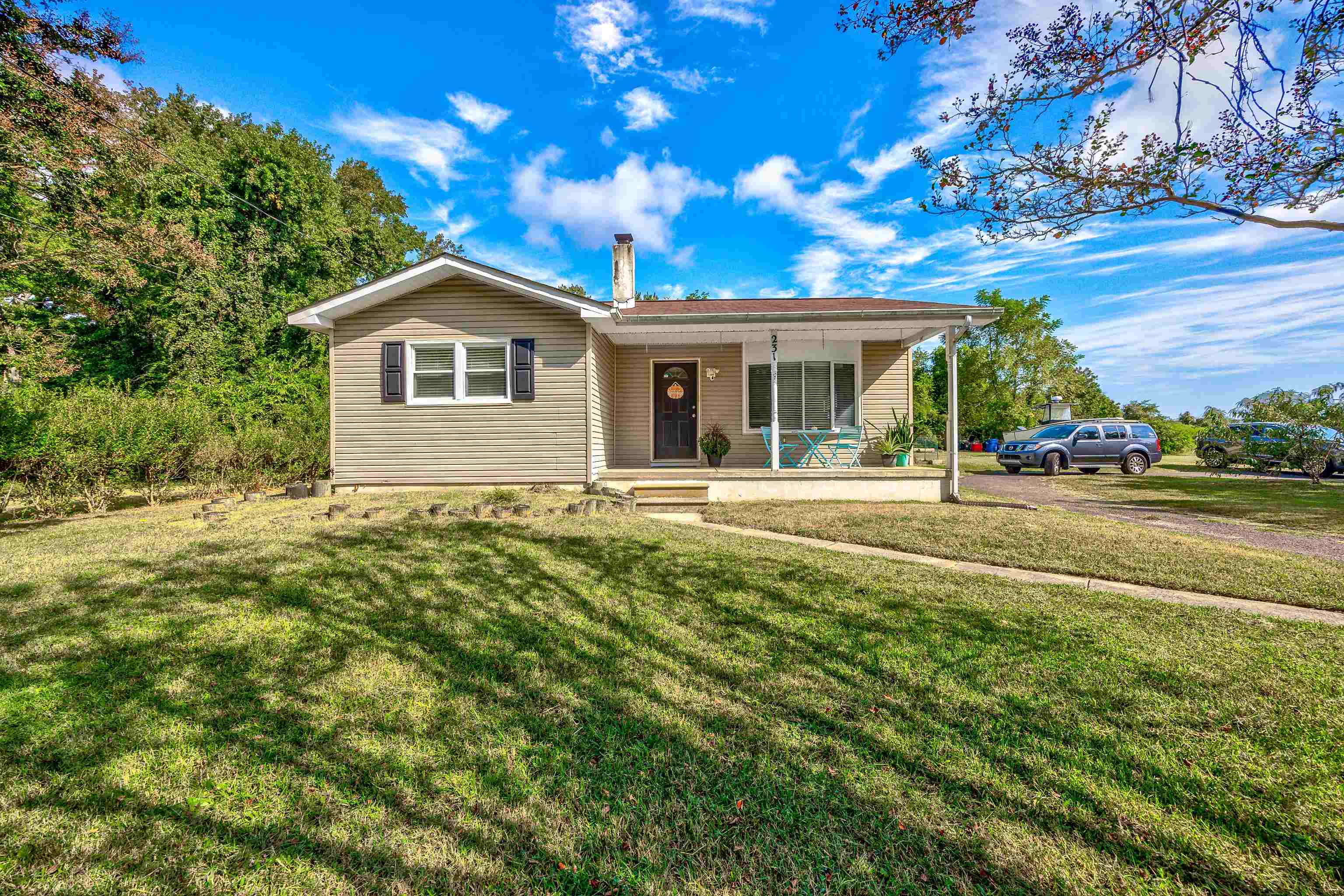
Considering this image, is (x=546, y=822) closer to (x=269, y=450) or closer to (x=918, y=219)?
(x=918, y=219)

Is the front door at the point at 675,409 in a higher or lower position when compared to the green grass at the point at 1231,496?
higher

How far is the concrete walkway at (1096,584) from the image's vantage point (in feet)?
11.9

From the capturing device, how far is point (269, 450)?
9.16 meters

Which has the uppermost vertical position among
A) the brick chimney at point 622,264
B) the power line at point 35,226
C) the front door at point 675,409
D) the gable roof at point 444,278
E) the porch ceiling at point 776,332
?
the power line at point 35,226

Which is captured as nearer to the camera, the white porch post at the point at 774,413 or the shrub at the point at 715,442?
the white porch post at the point at 774,413

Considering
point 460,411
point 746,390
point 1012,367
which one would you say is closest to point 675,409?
point 746,390

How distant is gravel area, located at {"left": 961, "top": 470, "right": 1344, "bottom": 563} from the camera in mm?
5605

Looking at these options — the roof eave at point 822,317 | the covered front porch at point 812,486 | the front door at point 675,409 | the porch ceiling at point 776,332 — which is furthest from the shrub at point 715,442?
the roof eave at point 822,317

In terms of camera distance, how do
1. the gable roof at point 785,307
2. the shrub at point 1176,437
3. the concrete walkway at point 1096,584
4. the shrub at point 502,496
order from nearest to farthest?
the concrete walkway at point 1096,584 → the shrub at point 502,496 → the gable roof at point 785,307 → the shrub at point 1176,437

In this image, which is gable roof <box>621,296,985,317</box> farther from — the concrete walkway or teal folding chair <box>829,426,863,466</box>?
the concrete walkway

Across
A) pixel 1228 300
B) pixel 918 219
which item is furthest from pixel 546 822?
pixel 1228 300

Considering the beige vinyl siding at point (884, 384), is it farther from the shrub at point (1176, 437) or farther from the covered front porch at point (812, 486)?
the shrub at point (1176, 437)

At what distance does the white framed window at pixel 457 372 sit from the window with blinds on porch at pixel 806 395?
4.79m

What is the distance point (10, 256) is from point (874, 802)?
18.0 meters
